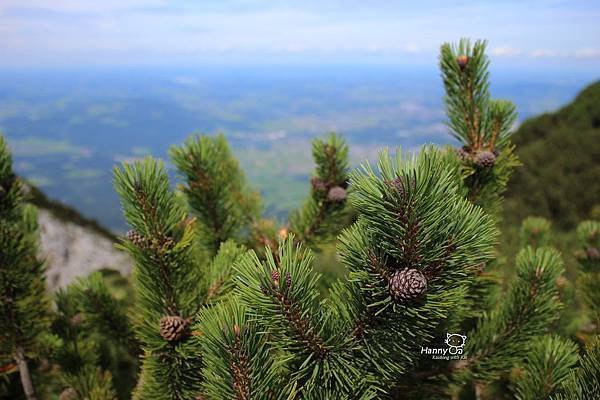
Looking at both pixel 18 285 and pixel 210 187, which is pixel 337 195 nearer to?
pixel 210 187

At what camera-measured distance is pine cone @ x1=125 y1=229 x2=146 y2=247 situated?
1.64 m

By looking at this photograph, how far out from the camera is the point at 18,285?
220 cm

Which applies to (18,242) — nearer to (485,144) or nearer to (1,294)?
(1,294)

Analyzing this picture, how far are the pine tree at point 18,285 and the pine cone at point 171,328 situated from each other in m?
1.16

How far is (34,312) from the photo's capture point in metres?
2.28

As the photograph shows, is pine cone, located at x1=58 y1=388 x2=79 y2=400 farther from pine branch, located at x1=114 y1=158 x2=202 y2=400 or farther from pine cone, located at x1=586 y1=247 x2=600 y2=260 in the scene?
pine cone, located at x1=586 y1=247 x2=600 y2=260

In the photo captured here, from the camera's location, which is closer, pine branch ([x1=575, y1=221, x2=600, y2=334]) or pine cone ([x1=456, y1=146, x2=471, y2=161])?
pine cone ([x1=456, y1=146, x2=471, y2=161])

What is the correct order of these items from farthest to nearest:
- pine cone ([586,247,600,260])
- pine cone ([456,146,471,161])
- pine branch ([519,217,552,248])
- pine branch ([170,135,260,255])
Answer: pine branch ([519,217,552,248])
pine cone ([586,247,600,260])
pine branch ([170,135,260,255])
pine cone ([456,146,471,161])

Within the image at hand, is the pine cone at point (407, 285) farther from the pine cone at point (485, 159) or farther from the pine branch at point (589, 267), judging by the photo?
A: the pine branch at point (589, 267)

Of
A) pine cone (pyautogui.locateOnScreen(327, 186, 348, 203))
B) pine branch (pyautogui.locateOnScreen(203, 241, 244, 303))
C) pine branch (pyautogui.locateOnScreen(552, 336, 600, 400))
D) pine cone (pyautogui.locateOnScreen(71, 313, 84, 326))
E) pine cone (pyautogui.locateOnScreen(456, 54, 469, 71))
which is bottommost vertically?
pine cone (pyautogui.locateOnScreen(71, 313, 84, 326))

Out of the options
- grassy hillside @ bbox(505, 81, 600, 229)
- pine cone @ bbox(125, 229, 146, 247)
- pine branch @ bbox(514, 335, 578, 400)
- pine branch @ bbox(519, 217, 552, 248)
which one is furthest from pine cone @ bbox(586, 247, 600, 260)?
grassy hillside @ bbox(505, 81, 600, 229)

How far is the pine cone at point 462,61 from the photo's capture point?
2078 millimetres

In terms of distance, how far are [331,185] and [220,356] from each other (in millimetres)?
1567

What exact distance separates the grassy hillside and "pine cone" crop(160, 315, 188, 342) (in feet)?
75.7
